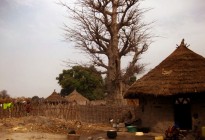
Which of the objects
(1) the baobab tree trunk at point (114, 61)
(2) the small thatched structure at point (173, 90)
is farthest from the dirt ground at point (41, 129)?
(1) the baobab tree trunk at point (114, 61)

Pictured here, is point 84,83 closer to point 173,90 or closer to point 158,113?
point 158,113

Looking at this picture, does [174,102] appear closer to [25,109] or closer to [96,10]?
[96,10]

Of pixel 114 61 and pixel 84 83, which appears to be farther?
pixel 84 83

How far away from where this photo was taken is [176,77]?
17406mm

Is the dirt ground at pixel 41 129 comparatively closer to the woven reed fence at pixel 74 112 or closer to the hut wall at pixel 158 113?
the woven reed fence at pixel 74 112

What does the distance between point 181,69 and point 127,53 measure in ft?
25.8

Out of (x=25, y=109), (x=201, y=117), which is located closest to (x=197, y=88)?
(x=201, y=117)

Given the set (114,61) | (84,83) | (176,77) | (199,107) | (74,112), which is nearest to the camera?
(199,107)

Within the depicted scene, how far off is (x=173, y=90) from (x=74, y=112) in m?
11.5

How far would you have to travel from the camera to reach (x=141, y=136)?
1658 cm

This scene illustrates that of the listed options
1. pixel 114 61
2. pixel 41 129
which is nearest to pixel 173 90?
pixel 114 61

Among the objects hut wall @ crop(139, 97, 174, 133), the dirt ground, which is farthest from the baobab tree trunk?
hut wall @ crop(139, 97, 174, 133)

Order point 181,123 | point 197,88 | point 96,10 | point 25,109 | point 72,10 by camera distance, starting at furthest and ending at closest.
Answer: point 25,109
point 72,10
point 96,10
point 181,123
point 197,88

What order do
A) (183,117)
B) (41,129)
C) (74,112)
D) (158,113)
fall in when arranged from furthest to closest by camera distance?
(74,112) → (41,129) → (183,117) → (158,113)
